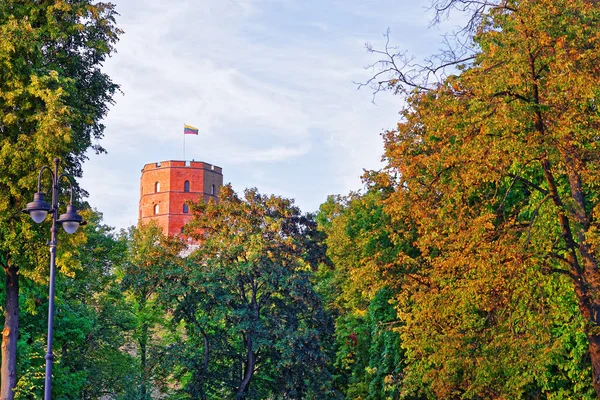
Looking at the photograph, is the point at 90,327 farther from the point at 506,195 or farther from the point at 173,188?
the point at 173,188

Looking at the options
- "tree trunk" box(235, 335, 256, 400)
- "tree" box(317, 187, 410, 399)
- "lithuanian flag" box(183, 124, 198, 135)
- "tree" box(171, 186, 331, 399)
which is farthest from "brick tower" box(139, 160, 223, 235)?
"tree trunk" box(235, 335, 256, 400)

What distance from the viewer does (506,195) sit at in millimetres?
16594

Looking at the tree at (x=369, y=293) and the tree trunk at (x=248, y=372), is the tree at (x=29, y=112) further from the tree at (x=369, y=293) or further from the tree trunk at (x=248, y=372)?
the tree trunk at (x=248, y=372)

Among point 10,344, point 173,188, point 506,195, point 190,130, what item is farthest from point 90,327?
point 173,188

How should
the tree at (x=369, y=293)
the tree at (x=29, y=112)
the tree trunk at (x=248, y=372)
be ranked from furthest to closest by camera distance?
the tree trunk at (x=248, y=372) < the tree at (x=369, y=293) < the tree at (x=29, y=112)

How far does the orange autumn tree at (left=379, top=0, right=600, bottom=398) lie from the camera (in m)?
14.7

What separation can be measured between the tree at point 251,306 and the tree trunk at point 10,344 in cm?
843

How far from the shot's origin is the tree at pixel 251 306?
95.6ft

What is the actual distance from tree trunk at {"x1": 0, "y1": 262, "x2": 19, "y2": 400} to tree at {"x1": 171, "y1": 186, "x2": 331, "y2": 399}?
27.7 ft

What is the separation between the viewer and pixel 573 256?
51.6 feet

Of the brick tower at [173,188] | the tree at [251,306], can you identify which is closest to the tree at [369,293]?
the tree at [251,306]

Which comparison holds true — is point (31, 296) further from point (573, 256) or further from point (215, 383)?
point (573, 256)

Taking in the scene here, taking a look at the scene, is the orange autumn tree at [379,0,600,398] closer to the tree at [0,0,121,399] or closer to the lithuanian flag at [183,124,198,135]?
the tree at [0,0,121,399]

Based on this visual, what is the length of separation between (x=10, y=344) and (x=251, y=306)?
1081cm
